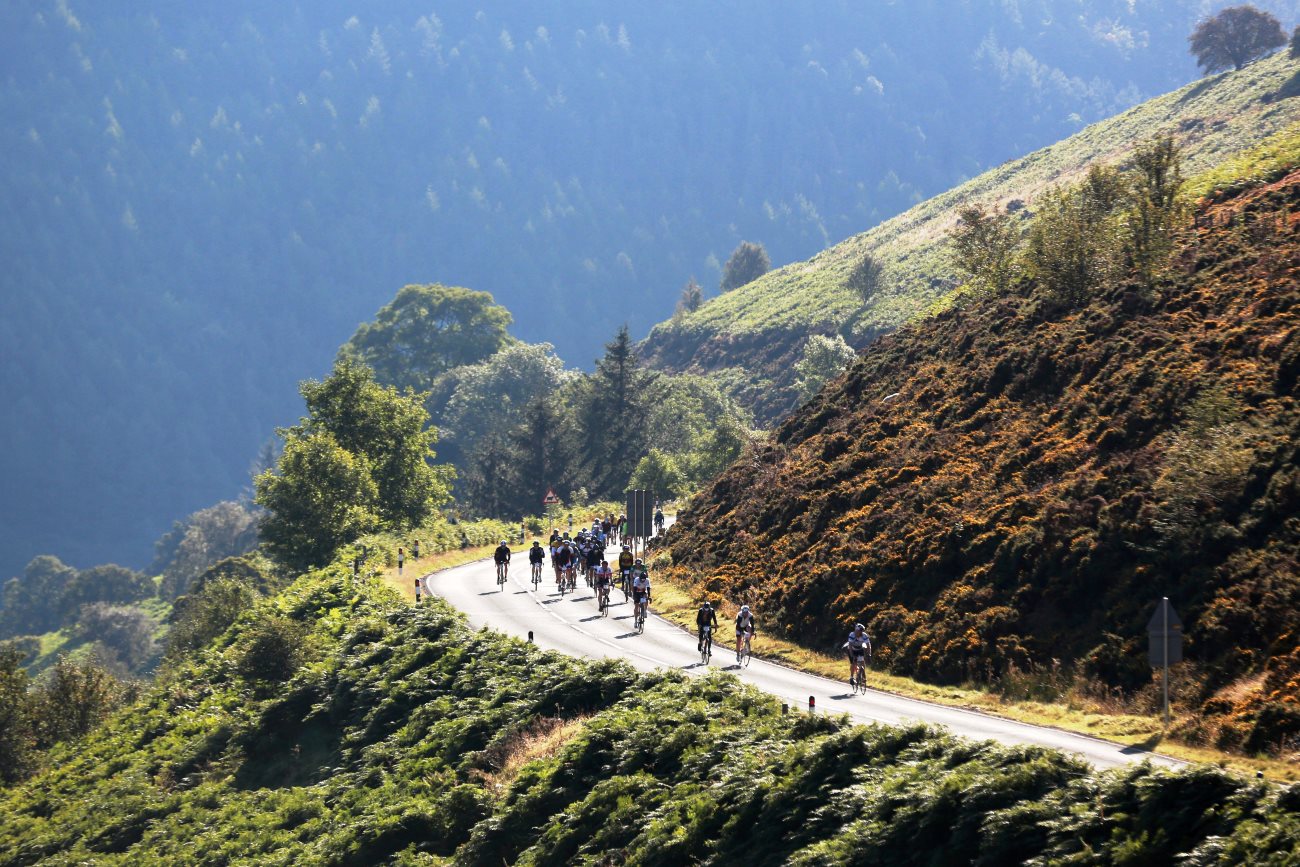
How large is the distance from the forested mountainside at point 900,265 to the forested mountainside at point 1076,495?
153 feet

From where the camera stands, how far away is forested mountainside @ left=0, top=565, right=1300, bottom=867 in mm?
14219

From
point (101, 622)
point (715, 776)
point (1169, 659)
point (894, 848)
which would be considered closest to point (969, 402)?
point (1169, 659)

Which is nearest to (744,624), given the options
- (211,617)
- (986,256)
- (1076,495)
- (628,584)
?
(1076,495)

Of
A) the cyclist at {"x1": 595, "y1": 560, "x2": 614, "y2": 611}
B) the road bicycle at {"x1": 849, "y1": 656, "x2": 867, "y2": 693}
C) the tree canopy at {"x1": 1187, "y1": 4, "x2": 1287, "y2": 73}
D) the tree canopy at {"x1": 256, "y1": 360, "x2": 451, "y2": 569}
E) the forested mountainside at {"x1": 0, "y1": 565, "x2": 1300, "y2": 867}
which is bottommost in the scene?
the forested mountainside at {"x1": 0, "y1": 565, "x2": 1300, "y2": 867}

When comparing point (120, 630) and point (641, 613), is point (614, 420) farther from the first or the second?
point (120, 630)

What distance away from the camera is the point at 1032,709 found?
2441 cm

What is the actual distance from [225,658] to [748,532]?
56.7ft

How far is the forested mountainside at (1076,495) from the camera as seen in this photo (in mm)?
24484

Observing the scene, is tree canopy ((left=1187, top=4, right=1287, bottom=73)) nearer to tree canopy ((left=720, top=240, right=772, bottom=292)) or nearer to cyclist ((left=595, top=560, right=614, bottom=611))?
A: tree canopy ((left=720, top=240, right=772, bottom=292))

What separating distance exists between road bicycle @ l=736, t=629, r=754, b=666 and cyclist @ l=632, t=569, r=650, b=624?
16.1 ft

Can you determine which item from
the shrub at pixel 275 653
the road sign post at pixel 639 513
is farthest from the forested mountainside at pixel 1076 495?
the shrub at pixel 275 653

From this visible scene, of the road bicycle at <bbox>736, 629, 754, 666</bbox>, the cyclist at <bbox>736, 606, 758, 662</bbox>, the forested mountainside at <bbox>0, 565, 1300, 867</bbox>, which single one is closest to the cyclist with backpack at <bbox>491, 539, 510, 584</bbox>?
the forested mountainside at <bbox>0, 565, 1300, 867</bbox>

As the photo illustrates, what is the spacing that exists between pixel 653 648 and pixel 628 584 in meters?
6.78

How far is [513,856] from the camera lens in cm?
2172
